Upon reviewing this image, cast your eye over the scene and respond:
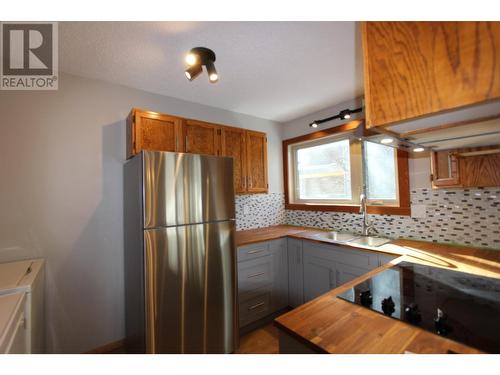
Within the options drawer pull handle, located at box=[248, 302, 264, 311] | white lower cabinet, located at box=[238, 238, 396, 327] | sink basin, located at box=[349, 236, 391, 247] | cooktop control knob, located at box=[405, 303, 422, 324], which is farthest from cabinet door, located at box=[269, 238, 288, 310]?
cooktop control knob, located at box=[405, 303, 422, 324]

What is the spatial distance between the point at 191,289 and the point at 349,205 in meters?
1.92

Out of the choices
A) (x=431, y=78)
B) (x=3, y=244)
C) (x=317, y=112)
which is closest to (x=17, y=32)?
(x=3, y=244)

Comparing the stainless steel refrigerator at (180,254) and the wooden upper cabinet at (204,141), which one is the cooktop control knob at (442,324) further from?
the wooden upper cabinet at (204,141)

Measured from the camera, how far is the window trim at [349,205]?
2154 mm

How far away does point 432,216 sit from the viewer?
6.51 ft

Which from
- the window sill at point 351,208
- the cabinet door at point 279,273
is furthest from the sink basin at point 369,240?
the cabinet door at point 279,273

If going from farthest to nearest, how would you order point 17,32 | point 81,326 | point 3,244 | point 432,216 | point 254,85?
point 254,85 < point 432,216 < point 81,326 < point 3,244 < point 17,32

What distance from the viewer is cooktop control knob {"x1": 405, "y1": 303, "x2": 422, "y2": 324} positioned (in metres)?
0.81

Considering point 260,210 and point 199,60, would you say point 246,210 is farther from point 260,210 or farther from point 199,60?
point 199,60

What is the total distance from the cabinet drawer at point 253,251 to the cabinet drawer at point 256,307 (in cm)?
37

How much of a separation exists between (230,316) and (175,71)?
2.10 meters
